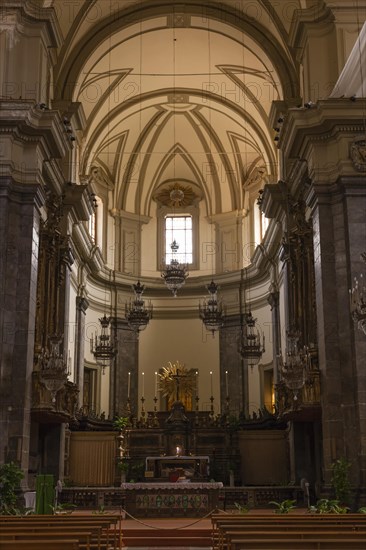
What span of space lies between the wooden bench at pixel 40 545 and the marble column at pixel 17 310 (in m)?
9.12

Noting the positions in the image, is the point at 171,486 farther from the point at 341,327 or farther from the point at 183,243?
the point at 183,243

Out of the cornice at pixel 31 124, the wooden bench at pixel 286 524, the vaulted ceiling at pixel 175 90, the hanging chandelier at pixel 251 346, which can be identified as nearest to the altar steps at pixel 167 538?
the wooden bench at pixel 286 524

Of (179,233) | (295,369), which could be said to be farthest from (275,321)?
(295,369)

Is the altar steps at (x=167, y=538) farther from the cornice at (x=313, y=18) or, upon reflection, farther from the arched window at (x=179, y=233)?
the arched window at (x=179, y=233)

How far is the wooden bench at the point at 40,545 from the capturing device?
255 inches

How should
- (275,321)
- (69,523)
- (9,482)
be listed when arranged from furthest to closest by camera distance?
(275,321)
(9,482)
(69,523)

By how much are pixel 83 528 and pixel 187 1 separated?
56.3 ft

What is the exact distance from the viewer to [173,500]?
647 inches

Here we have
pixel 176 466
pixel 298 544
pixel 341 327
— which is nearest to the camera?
pixel 298 544

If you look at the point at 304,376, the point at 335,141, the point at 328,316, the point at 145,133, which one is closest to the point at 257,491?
the point at 304,376

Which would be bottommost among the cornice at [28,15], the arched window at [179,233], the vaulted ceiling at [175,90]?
the arched window at [179,233]

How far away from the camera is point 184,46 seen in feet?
77.9

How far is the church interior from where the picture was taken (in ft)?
53.9

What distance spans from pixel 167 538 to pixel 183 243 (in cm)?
1912
